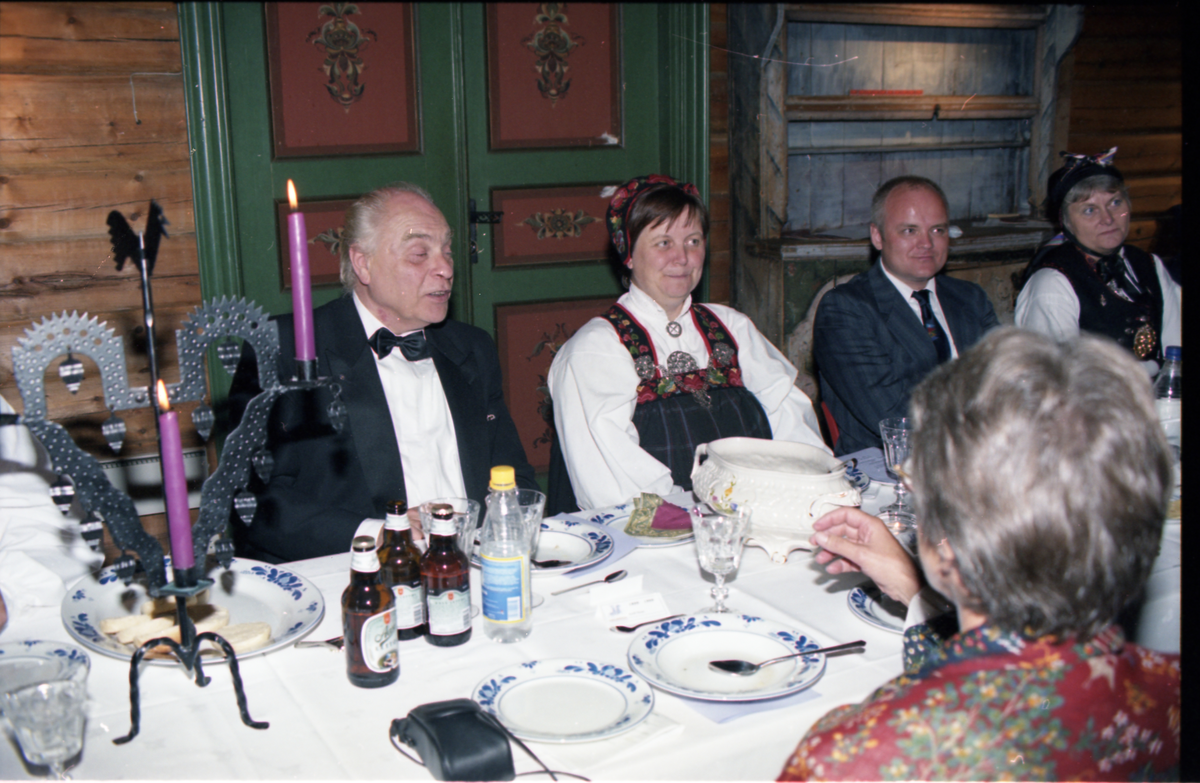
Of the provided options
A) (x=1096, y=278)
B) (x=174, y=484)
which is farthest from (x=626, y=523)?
(x=1096, y=278)

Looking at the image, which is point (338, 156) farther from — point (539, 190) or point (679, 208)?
point (679, 208)

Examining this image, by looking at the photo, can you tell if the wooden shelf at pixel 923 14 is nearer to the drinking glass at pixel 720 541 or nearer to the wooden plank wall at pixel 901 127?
the wooden plank wall at pixel 901 127

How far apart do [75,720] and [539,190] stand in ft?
10.3

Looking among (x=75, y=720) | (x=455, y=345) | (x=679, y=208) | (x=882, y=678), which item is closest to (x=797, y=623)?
(x=882, y=678)

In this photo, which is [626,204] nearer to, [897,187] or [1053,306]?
[897,187]

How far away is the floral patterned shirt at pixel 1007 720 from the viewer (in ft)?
2.78

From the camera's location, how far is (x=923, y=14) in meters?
4.46

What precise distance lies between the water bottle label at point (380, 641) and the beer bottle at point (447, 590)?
0.37 ft

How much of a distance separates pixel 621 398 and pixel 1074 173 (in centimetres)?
217

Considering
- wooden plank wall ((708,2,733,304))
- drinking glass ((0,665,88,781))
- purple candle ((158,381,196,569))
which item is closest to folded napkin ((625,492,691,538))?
purple candle ((158,381,196,569))

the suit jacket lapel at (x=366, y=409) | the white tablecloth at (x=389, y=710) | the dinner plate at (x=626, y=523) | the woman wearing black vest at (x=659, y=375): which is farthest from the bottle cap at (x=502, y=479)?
the woman wearing black vest at (x=659, y=375)

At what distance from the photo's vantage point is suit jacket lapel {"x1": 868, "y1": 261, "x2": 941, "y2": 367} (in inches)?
123

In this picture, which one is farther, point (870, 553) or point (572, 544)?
point (572, 544)

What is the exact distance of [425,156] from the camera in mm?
3717
